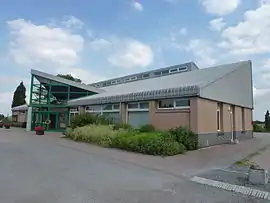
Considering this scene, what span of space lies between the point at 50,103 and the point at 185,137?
70.5 feet

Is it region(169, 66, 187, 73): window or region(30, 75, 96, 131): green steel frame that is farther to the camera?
region(169, 66, 187, 73): window

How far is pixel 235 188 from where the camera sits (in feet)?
21.1

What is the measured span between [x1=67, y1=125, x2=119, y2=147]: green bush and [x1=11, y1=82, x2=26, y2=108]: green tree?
4614cm

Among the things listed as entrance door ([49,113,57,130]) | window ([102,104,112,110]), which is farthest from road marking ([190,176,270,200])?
entrance door ([49,113,57,130])

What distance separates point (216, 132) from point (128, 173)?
1088 cm

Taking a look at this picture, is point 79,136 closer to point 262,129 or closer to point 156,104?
point 156,104

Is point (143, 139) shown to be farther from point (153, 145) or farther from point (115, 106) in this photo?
point (115, 106)

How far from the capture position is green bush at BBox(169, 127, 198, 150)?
46.4 ft

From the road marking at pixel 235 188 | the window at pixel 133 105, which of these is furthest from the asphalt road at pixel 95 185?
the window at pixel 133 105

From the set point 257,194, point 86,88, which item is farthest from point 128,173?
point 86,88

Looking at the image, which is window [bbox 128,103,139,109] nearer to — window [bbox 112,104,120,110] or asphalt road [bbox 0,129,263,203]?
window [bbox 112,104,120,110]

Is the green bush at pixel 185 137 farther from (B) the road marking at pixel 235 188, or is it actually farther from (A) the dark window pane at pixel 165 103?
(B) the road marking at pixel 235 188

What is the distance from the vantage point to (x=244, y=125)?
78.1ft

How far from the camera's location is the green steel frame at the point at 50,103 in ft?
101
